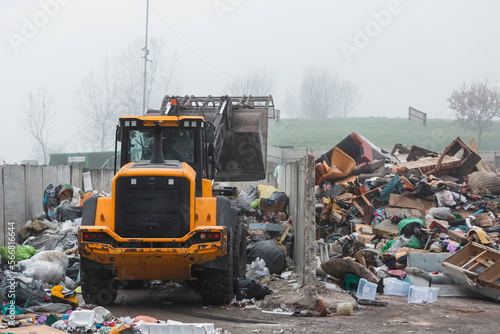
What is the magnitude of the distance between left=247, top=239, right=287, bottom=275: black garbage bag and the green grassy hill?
1598 inches

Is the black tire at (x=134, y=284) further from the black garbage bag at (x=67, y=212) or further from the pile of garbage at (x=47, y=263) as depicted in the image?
the black garbage bag at (x=67, y=212)

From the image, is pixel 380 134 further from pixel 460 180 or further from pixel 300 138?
pixel 460 180

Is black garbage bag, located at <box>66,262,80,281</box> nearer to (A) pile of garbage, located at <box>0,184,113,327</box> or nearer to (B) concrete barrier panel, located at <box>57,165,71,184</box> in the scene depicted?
(A) pile of garbage, located at <box>0,184,113,327</box>

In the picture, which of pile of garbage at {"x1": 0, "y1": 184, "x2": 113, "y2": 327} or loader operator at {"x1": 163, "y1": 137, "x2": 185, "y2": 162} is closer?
pile of garbage at {"x1": 0, "y1": 184, "x2": 113, "y2": 327}

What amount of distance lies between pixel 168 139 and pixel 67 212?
5.52 m

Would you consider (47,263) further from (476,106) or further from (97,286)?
(476,106)

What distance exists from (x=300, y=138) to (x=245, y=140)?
51423mm

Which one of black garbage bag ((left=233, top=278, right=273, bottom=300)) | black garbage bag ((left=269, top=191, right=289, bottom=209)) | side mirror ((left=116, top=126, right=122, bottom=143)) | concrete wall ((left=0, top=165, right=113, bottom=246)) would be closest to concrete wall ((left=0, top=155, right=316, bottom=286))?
concrete wall ((left=0, top=165, right=113, bottom=246))

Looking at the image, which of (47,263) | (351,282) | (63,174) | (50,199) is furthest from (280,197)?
(63,174)

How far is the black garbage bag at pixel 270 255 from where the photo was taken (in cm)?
985

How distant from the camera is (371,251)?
9.92 meters

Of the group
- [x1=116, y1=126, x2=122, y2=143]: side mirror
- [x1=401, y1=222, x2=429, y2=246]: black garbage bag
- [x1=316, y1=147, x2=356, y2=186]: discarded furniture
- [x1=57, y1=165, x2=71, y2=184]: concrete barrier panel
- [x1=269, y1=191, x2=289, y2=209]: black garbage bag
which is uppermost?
[x1=116, y1=126, x2=122, y2=143]: side mirror

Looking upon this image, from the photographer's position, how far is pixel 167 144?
814cm

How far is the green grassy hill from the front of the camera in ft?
178
